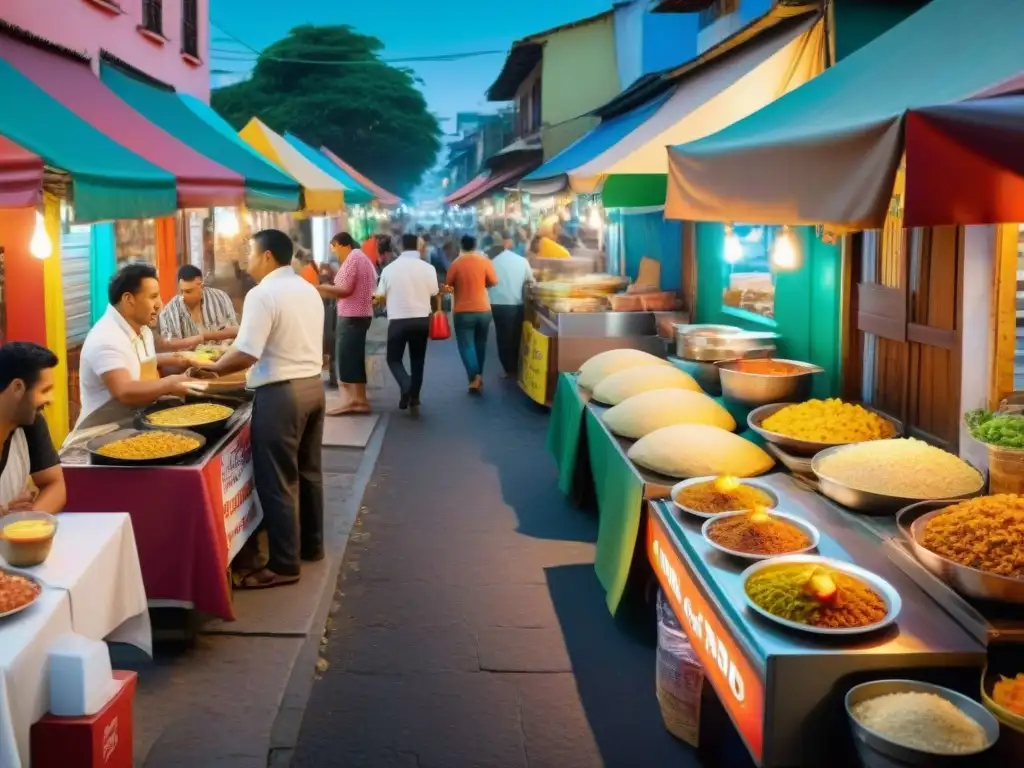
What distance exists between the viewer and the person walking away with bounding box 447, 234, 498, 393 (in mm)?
14172

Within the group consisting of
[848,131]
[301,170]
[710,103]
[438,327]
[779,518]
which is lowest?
[779,518]

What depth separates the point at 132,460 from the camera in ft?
17.6

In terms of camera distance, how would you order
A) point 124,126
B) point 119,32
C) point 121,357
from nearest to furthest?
point 121,357 → point 124,126 → point 119,32

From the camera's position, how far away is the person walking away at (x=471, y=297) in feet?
46.5

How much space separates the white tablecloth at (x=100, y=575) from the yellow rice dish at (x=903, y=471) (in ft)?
11.0

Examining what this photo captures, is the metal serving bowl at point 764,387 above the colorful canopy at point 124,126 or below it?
below

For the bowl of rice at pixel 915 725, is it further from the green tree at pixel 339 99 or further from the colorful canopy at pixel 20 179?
the green tree at pixel 339 99

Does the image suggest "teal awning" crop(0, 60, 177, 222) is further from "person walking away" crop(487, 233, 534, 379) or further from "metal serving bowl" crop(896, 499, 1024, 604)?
"person walking away" crop(487, 233, 534, 379)

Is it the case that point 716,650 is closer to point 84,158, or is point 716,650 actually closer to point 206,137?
point 84,158

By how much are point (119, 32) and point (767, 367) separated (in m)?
9.07

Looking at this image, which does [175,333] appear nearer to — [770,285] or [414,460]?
[414,460]

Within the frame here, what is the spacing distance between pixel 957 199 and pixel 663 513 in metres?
2.66

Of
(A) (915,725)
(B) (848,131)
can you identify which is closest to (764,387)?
(B) (848,131)

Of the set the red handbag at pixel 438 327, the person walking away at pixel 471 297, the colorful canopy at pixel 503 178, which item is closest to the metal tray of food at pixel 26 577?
the red handbag at pixel 438 327
